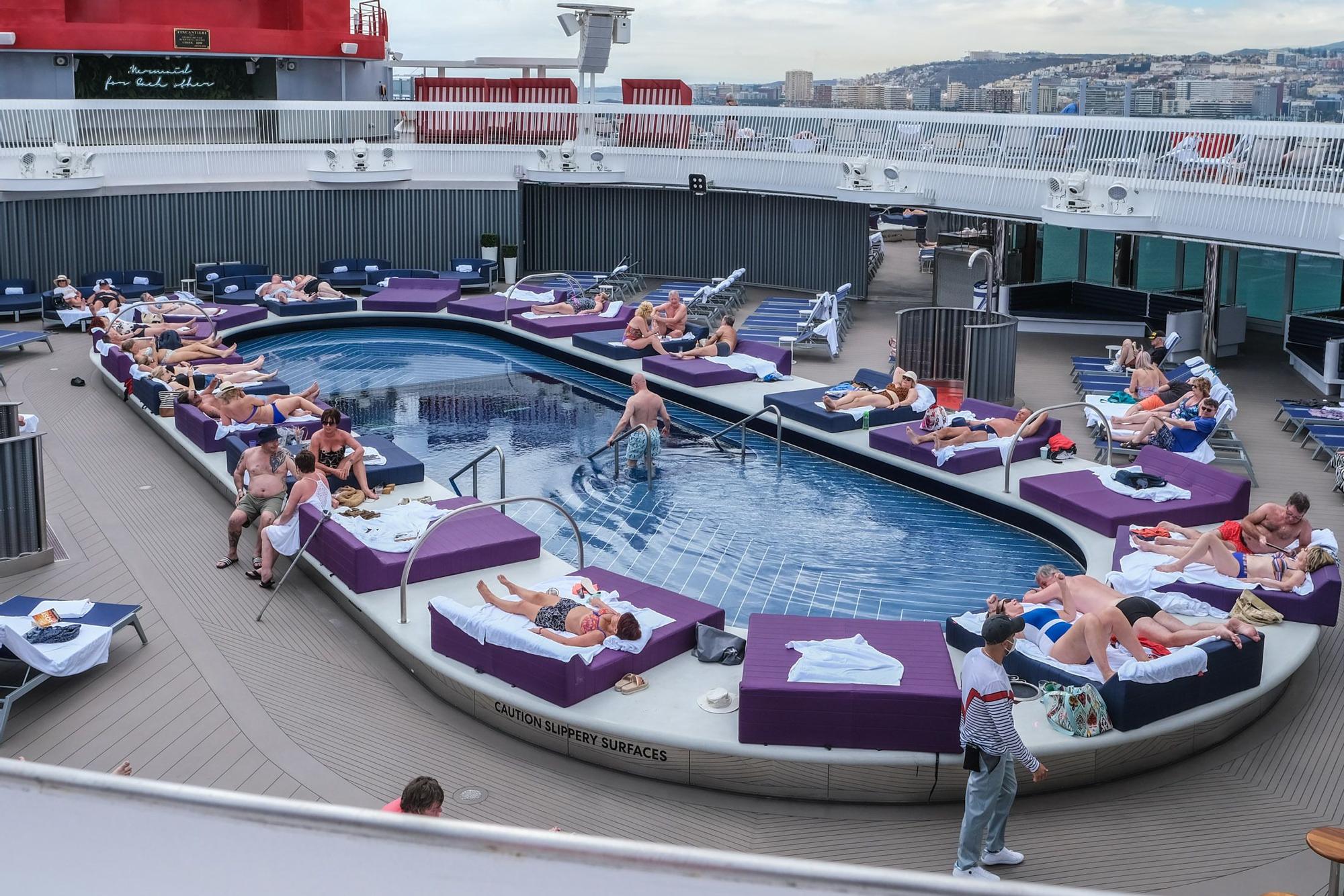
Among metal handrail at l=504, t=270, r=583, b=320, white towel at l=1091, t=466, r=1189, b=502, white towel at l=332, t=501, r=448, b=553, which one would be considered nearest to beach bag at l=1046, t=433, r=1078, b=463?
white towel at l=1091, t=466, r=1189, b=502

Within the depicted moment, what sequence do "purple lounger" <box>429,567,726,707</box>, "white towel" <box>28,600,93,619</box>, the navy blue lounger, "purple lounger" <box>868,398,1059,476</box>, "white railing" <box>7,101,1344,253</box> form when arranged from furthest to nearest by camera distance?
"white railing" <box>7,101,1344,253</box> → the navy blue lounger → "purple lounger" <box>868,398,1059,476</box> → "white towel" <box>28,600,93,619</box> → "purple lounger" <box>429,567,726,707</box>

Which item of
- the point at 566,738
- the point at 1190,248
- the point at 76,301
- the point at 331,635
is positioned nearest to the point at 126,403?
the point at 76,301

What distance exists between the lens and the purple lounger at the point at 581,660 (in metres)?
6.97

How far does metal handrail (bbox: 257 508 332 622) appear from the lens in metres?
8.60

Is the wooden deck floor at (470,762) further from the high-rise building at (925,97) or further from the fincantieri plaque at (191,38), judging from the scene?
the fincantieri plaque at (191,38)

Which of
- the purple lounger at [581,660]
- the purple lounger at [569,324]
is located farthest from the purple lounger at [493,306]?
the purple lounger at [581,660]

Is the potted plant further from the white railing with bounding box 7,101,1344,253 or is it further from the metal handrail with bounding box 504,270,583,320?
the metal handrail with bounding box 504,270,583,320

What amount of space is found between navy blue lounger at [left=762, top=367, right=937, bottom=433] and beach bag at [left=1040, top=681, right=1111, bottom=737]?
638 cm

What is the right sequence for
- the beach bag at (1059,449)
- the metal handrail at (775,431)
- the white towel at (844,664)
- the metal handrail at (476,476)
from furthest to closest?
the metal handrail at (775,431), the beach bag at (1059,449), the metal handrail at (476,476), the white towel at (844,664)

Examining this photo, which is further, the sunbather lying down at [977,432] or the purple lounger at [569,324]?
the purple lounger at [569,324]

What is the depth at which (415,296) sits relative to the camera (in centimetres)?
2027

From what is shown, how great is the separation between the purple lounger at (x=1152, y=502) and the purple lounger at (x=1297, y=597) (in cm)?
168

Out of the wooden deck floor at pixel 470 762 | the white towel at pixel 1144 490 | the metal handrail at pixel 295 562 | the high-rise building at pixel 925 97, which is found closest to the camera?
the wooden deck floor at pixel 470 762

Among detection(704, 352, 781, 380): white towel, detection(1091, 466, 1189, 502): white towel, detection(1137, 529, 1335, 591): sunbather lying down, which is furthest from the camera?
detection(704, 352, 781, 380): white towel
